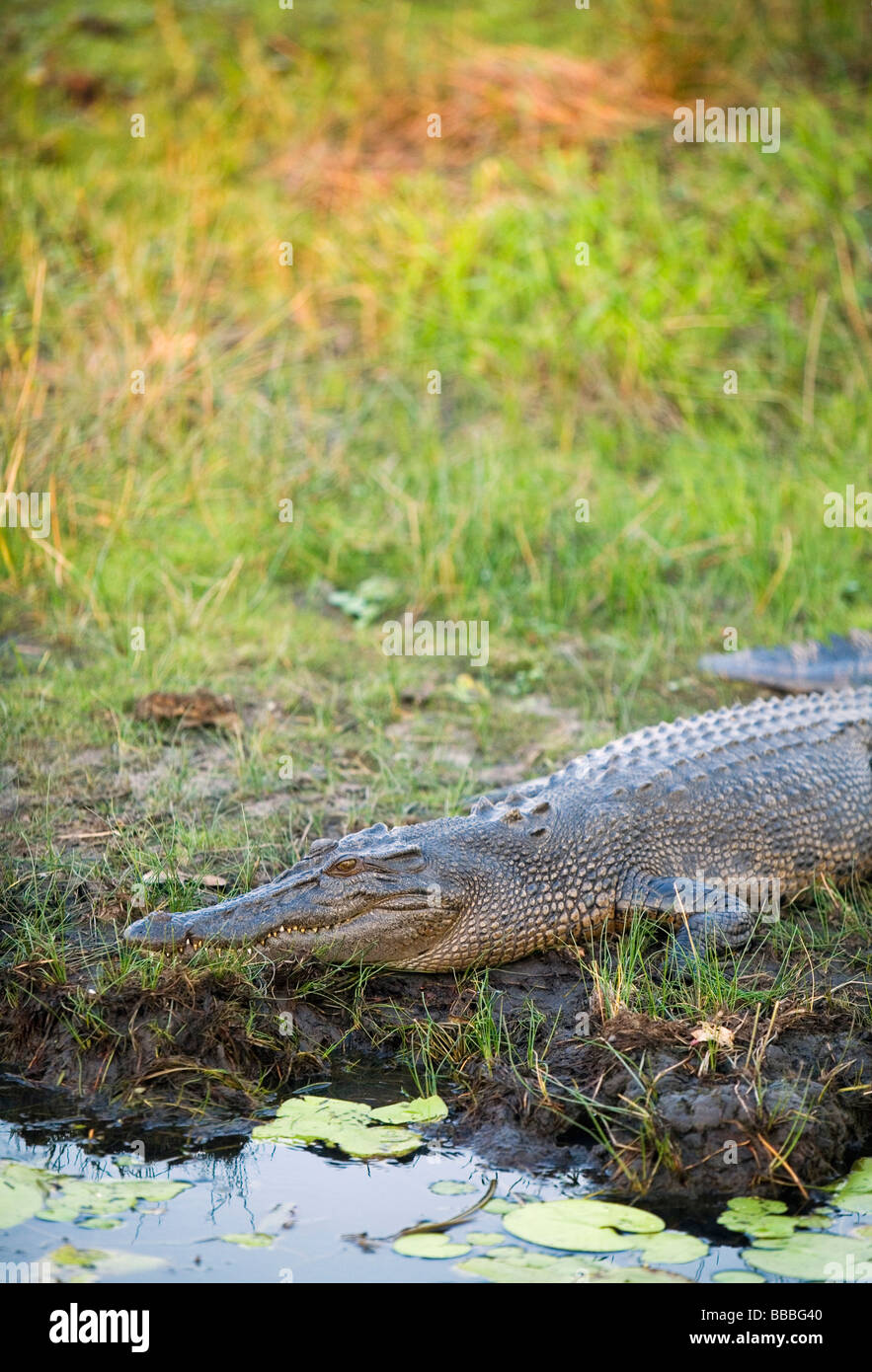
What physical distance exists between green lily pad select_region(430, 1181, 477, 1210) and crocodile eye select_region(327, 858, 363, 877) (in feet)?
3.14

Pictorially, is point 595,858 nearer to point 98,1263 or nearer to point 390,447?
point 98,1263

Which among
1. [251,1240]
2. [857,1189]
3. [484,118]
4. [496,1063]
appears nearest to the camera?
[251,1240]

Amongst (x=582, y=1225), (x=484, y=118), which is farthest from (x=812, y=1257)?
(x=484, y=118)

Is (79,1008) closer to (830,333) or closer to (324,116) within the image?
(830,333)

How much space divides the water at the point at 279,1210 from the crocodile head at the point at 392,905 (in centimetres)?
60

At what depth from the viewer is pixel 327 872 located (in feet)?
13.0

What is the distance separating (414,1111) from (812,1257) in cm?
103

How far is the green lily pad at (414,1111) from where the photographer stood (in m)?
3.54

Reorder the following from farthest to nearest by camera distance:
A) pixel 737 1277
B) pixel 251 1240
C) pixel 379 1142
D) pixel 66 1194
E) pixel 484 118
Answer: pixel 484 118
pixel 379 1142
pixel 66 1194
pixel 251 1240
pixel 737 1277

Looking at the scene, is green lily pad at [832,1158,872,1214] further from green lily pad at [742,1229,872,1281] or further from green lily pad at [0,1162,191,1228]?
green lily pad at [0,1162,191,1228]

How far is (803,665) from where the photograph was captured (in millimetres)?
6230

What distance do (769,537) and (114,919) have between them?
4.24 m

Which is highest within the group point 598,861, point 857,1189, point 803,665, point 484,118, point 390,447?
point 484,118
